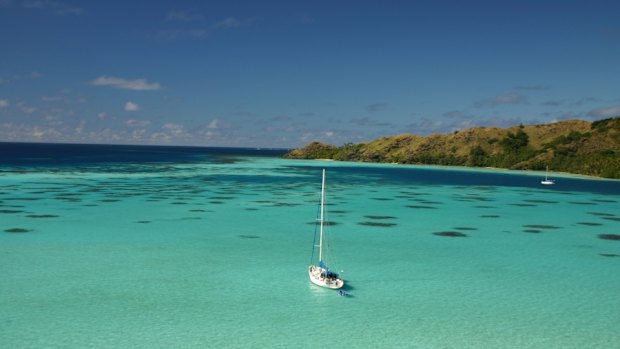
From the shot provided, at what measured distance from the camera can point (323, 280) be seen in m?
31.6

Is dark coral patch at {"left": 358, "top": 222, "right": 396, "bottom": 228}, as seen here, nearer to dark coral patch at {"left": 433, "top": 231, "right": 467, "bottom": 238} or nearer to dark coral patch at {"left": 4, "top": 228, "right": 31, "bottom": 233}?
dark coral patch at {"left": 433, "top": 231, "right": 467, "bottom": 238}

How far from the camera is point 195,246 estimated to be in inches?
1713

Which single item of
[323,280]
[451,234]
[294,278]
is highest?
[451,234]

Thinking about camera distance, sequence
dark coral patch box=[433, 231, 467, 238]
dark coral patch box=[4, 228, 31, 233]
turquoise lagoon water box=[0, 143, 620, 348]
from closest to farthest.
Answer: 1. turquoise lagoon water box=[0, 143, 620, 348]
2. dark coral patch box=[4, 228, 31, 233]
3. dark coral patch box=[433, 231, 467, 238]

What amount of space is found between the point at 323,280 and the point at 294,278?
301 cm

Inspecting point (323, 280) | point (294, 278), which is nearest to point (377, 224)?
point (294, 278)

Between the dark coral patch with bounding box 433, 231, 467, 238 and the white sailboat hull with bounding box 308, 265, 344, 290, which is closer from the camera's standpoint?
the white sailboat hull with bounding box 308, 265, 344, 290

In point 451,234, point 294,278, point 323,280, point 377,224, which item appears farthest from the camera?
point 377,224

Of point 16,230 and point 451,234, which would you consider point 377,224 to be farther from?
point 16,230

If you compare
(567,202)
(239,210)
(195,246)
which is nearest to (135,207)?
(239,210)

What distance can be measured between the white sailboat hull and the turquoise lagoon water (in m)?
0.49

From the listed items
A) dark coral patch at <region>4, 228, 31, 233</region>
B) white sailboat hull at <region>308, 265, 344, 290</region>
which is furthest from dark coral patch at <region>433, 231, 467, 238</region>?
dark coral patch at <region>4, 228, 31, 233</region>

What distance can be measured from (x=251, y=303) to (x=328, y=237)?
20383mm

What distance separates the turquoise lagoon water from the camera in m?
24.8
